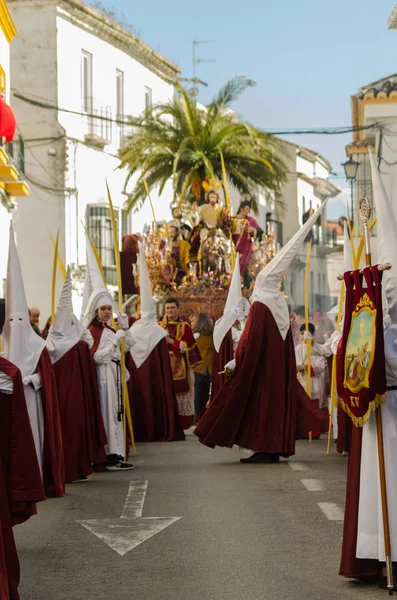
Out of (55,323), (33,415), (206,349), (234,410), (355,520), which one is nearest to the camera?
(355,520)

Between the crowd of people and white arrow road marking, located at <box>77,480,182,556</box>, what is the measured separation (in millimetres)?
616

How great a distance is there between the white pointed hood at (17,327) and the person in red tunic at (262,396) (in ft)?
13.6

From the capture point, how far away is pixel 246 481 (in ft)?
41.5

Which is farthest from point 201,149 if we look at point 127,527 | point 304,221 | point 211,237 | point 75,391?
point 304,221

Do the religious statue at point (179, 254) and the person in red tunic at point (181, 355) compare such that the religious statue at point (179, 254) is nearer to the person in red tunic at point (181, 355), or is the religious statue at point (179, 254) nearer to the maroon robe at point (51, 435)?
the person in red tunic at point (181, 355)

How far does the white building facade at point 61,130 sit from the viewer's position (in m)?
37.9

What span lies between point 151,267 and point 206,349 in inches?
238

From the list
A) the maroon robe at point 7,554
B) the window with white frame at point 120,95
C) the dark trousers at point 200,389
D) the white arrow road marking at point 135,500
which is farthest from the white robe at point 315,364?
the window with white frame at point 120,95

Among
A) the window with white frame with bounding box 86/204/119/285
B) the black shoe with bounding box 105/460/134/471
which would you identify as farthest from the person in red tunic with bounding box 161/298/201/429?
the window with white frame with bounding box 86/204/119/285

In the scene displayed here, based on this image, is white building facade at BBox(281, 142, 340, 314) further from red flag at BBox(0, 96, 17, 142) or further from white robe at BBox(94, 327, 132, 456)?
white robe at BBox(94, 327, 132, 456)

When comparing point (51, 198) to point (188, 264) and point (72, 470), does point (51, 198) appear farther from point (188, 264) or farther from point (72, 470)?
point (72, 470)

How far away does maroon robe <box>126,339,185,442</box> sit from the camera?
19.2 meters

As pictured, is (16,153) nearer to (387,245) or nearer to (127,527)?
(127,527)

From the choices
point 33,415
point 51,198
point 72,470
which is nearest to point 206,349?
point 72,470
